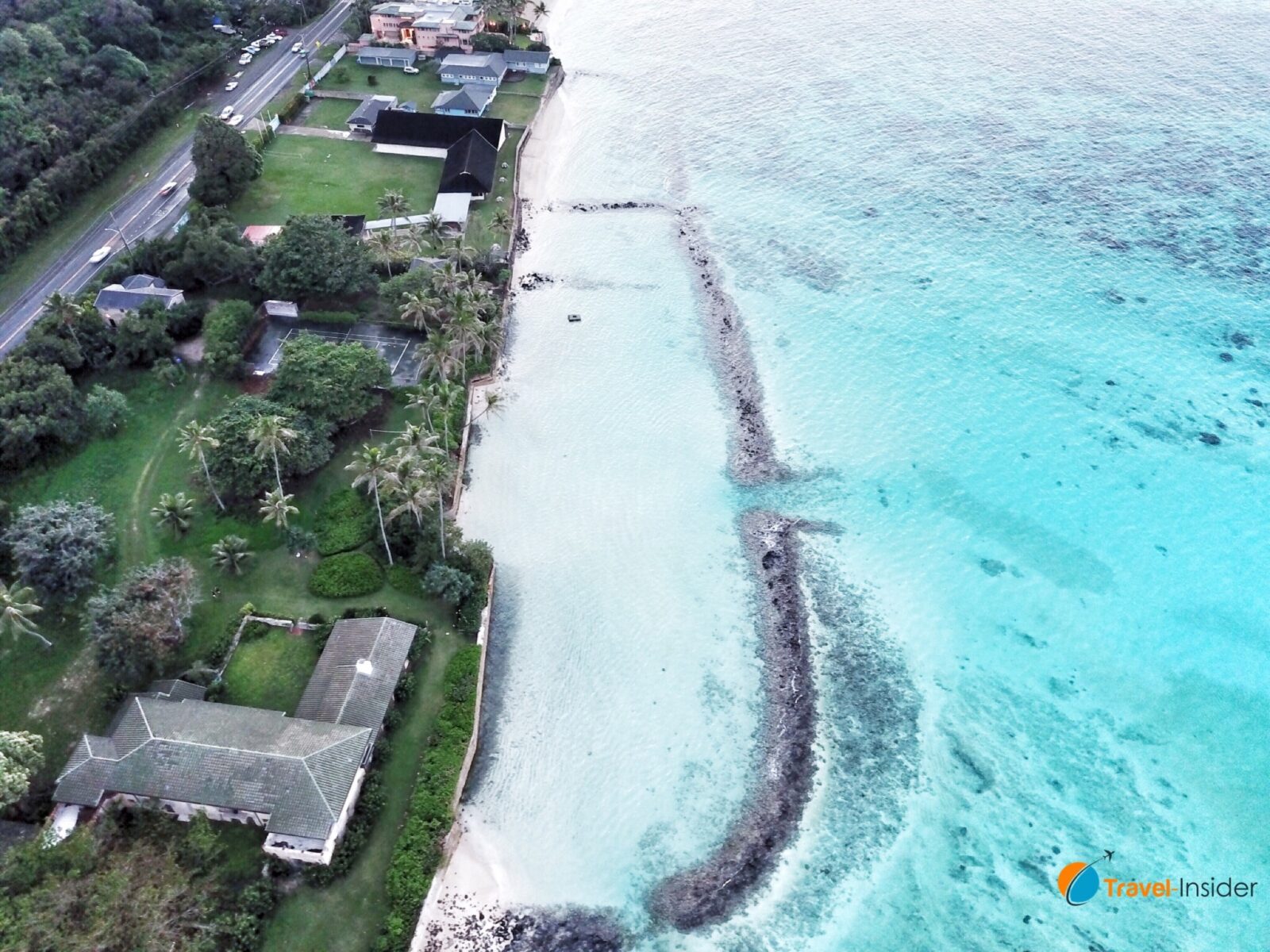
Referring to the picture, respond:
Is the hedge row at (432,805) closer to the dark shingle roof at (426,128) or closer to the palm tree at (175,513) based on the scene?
the palm tree at (175,513)

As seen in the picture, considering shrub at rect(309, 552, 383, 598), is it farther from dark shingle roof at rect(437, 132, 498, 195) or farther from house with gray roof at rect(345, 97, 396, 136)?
house with gray roof at rect(345, 97, 396, 136)

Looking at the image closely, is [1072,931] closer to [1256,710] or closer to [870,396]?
[1256,710]

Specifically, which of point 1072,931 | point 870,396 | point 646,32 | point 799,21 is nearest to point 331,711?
point 1072,931

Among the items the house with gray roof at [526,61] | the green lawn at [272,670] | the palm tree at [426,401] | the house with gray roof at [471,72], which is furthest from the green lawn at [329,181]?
the green lawn at [272,670]

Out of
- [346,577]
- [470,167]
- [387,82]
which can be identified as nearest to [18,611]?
[346,577]

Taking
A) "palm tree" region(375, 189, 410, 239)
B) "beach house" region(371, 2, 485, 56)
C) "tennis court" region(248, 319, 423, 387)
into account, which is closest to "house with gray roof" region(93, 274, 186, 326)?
"tennis court" region(248, 319, 423, 387)
